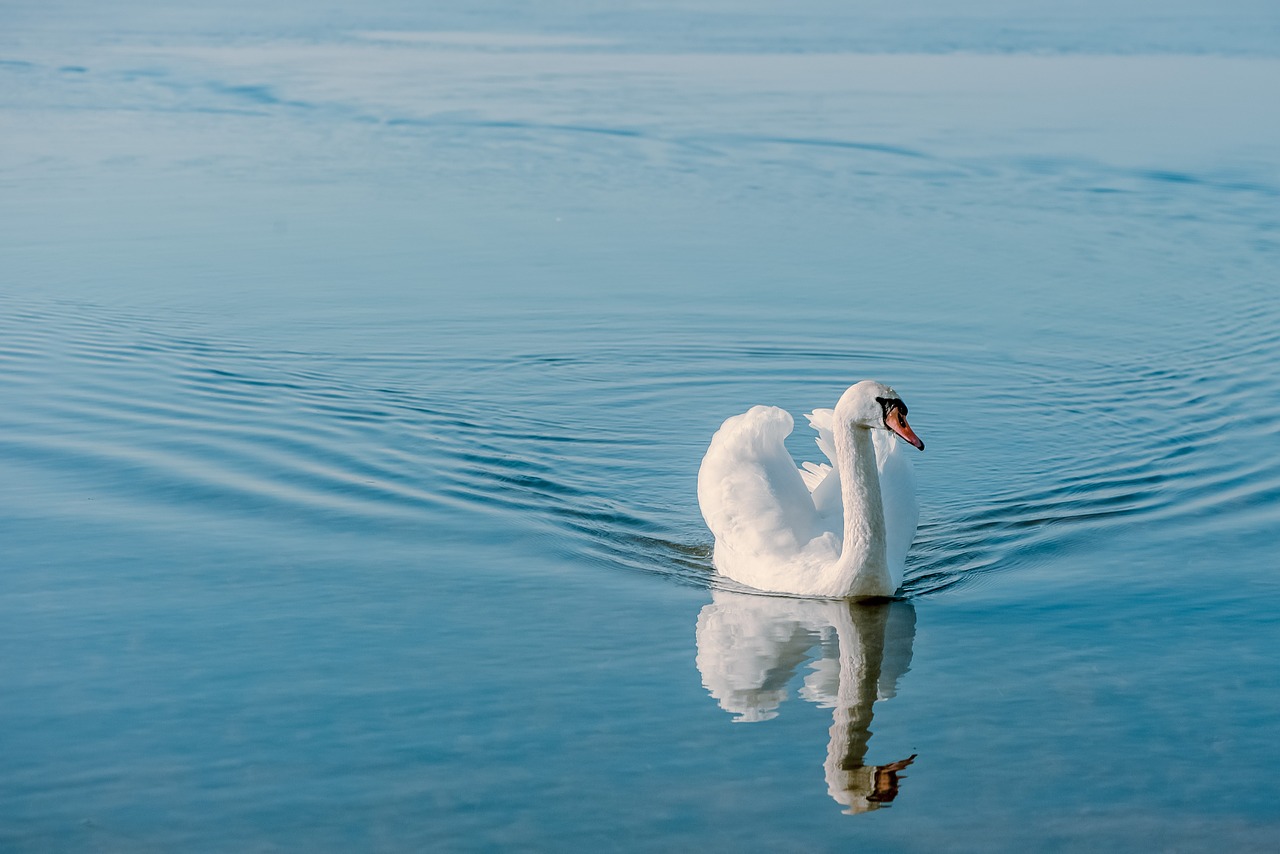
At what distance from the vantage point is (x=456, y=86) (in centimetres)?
3067

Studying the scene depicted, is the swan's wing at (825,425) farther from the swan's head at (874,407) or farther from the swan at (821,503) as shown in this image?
the swan's head at (874,407)

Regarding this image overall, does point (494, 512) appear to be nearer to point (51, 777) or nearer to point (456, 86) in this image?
point (51, 777)

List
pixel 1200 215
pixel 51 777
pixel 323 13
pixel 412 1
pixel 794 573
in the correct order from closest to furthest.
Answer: pixel 51 777 < pixel 794 573 < pixel 1200 215 < pixel 323 13 < pixel 412 1

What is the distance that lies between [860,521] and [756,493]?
0.77 m

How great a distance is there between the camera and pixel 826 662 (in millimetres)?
8016

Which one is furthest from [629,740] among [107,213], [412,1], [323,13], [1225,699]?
[412,1]

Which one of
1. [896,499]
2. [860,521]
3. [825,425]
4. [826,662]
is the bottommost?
[826,662]

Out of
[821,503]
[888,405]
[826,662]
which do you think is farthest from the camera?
[821,503]

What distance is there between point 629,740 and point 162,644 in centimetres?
255

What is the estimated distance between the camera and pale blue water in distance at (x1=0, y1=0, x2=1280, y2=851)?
6.71 m

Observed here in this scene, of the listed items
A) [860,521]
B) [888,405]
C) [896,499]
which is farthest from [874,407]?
[896,499]

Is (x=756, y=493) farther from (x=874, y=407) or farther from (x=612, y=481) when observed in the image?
Answer: (x=612, y=481)

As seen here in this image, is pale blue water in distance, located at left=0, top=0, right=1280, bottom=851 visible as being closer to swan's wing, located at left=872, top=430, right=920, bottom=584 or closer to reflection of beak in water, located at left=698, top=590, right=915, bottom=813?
reflection of beak in water, located at left=698, top=590, right=915, bottom=813

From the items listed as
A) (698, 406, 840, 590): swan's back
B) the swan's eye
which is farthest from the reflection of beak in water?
the swan's eye
